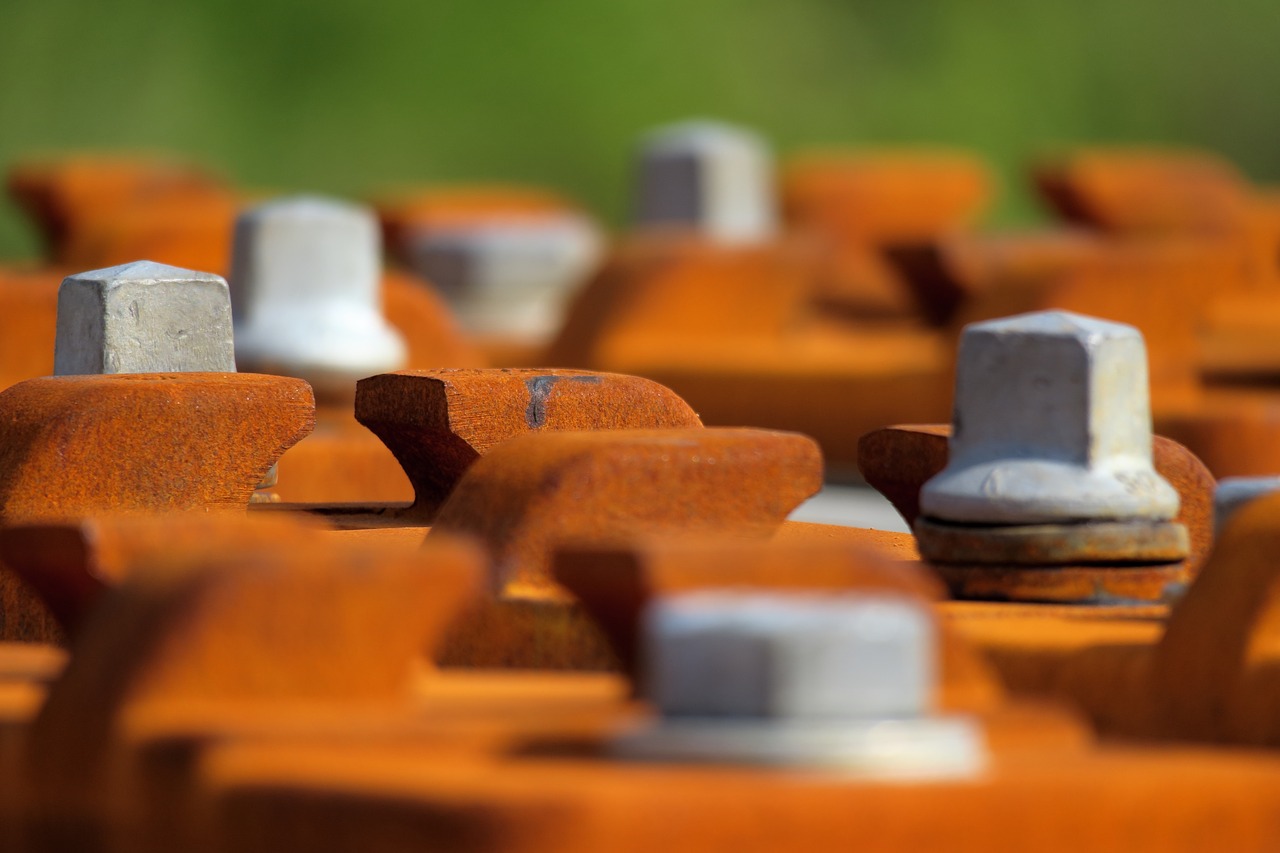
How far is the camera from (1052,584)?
716 cm

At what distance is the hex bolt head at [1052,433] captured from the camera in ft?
23.4

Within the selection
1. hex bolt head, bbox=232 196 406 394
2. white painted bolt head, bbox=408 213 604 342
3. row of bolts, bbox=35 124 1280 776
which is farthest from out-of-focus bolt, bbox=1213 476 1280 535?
white painted bolt head, bbox=408 213 604 342

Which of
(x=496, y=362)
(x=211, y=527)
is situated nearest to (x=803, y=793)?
(x=211, y=527)

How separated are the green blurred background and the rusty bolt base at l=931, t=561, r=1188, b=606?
68.8ft

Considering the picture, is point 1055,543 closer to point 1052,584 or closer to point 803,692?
point 1052,584

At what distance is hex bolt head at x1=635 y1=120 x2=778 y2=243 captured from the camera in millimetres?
18891

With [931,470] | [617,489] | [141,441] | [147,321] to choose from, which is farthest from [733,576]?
[147,321]

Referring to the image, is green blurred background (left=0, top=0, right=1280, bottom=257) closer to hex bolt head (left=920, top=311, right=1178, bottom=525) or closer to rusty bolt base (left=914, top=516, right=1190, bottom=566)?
hex bolt head (left=920, top=311, right=1178, bottom=525)

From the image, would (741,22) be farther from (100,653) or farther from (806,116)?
(100,653)

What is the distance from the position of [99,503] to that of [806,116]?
2368cm

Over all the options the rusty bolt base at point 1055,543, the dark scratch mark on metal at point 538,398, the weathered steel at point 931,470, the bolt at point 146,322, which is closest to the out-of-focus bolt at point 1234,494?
the rusty bolt base at point 1055,543

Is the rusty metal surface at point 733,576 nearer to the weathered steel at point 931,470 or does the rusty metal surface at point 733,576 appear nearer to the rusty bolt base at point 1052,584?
the rusty bolt base at point 1052,584

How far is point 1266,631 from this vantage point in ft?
19.5

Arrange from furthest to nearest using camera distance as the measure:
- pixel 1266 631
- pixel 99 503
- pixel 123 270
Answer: pixel 123 270, pixel 99 503, pixel 1266 631
